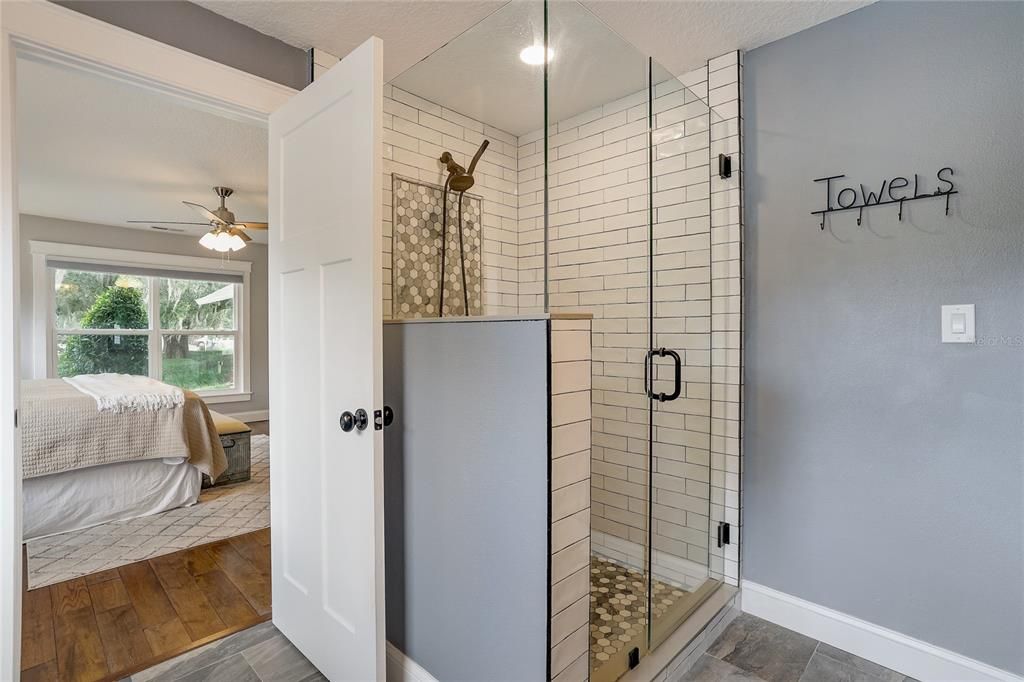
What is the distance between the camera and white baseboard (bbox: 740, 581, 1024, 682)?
1.71 metres

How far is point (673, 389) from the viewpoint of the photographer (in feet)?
6.38

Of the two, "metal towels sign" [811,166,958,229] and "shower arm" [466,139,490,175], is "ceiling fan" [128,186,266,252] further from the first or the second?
"metal towels sign" [811,166,958,229]

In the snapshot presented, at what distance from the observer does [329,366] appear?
1.67m

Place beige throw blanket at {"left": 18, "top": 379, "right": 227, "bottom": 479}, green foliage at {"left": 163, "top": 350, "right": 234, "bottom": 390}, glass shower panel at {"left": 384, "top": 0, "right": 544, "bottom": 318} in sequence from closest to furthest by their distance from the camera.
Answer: glass shower panel at {"left": 384, "top": 0, "right": 544, "bottom": 318}, beige throw blanket at {"left": 18, "top": 379, "right": 227, "bottom": 479}, green foliage at {"left": 163, "top": 350, "right": 234, "bottom": 390}

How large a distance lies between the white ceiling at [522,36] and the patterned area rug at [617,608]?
Answer: 1.43 meters

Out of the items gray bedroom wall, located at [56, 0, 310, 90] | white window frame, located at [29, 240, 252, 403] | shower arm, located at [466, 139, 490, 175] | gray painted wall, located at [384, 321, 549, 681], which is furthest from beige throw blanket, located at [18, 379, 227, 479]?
shower arm, located at [466, 139, 490, 175]

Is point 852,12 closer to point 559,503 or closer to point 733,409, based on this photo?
point 733,409

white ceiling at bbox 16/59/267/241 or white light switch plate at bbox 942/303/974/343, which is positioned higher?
white ceiling at bbox 16/59/267/241

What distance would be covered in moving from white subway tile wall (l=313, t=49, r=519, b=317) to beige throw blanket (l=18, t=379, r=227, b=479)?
2.49 meters

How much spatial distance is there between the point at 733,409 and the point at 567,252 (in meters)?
1.17

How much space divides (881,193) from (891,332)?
1.65 ft

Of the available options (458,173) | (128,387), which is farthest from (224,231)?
(458,173)

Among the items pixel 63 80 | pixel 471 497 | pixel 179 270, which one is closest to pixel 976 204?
pixel 471 497

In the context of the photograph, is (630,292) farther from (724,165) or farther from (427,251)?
(724,165)
